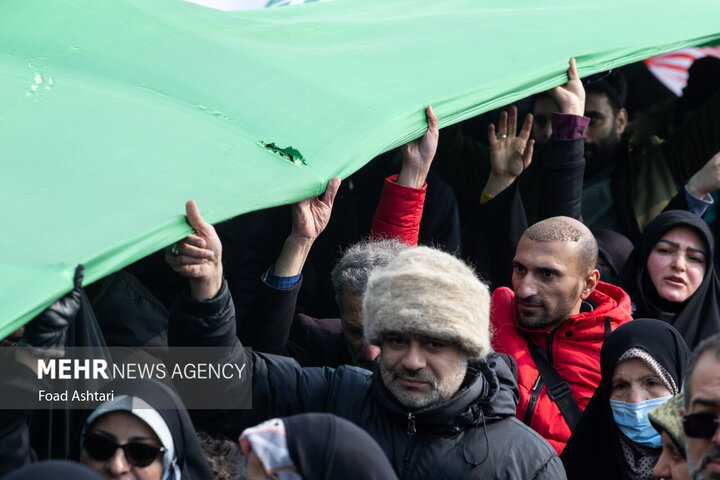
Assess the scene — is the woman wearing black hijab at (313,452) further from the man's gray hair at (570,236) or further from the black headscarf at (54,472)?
the man's gray hair at (570,236)

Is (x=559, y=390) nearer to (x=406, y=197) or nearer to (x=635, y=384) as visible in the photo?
(x=635, y=384)

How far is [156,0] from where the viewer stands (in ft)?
→ 13.5

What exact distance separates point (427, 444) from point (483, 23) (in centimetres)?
222

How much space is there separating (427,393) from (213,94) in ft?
4.18

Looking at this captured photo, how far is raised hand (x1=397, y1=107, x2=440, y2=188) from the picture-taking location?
3629 mm

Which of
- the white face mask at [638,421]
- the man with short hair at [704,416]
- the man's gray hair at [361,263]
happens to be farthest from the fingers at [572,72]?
the man with short hair at [704,416]

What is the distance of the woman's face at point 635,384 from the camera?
10.0 ft

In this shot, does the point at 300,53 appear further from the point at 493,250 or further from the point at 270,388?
the point at 270,388

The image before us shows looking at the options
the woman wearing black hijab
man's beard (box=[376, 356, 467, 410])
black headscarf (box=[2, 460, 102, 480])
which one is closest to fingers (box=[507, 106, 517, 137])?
man's beard (box=[376, 356, 467, 410])

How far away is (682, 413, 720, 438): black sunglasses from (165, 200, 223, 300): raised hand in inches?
50.1

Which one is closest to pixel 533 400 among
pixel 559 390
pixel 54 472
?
pixel 559 390

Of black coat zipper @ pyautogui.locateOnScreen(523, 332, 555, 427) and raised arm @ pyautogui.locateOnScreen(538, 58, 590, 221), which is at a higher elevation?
raised arm @ pyautogui.locateOnScreen(538, 58, 590, 221)

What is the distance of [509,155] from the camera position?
4238 mm

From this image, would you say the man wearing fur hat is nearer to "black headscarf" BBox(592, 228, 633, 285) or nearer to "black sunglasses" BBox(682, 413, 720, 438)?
"black sunglasses" BBox(682, 413, 720, 438)
